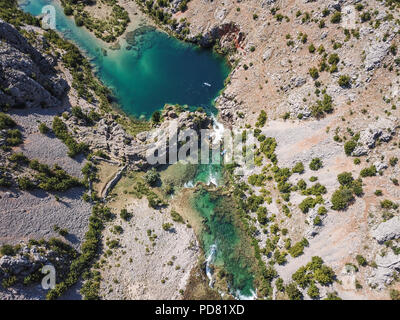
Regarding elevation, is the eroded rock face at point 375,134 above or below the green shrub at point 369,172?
above

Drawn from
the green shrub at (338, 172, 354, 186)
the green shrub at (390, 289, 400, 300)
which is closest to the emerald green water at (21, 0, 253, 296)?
the green shrub at (338, 172, 354, 186)

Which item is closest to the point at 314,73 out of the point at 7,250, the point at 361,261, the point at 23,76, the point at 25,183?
the point at 361,261

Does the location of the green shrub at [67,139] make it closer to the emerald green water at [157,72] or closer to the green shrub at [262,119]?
the emerald green water at [157,72]

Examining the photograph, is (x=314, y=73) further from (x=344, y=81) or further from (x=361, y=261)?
(x=361, y=261)

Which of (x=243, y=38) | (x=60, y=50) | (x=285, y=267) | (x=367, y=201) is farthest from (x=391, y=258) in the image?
(x=60, y=50)

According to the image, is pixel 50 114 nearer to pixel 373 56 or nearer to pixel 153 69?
pixel 153 69

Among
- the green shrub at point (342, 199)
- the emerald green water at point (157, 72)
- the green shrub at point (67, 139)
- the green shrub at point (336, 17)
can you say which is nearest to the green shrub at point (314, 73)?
the green shrub at point (336, 17)
